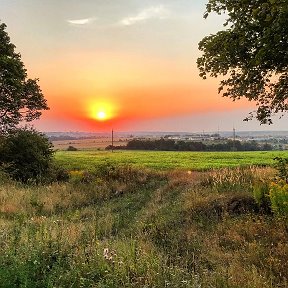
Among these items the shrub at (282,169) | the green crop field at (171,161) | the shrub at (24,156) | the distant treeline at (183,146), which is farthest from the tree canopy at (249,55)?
the distant treeline at (183,146)

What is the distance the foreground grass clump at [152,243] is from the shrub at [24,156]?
908 cm

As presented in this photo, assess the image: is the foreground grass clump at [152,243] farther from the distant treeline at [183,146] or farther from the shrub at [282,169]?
the distant treeline at [183,146]

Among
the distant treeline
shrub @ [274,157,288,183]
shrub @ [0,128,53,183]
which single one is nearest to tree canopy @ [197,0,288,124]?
shrub @ [274,157,288,183]

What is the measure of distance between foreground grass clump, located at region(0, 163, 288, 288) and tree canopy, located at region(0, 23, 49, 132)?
46.6 ft

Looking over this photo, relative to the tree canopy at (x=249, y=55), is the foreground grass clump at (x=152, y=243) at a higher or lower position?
lower

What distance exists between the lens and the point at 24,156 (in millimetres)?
27828

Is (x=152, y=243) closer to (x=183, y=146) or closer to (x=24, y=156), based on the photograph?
(x=24, y=156)

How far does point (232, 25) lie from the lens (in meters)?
14.4

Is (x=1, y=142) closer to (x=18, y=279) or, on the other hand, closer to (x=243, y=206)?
(x=243, y=206)

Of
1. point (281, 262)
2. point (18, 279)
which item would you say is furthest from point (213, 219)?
point (18, 279)

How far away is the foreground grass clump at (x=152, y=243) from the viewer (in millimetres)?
5848

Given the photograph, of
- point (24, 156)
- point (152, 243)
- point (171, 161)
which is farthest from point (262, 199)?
point (171, 161)

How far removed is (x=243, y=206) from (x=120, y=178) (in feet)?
43.4

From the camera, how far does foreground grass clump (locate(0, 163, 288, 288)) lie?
19.2 feet
